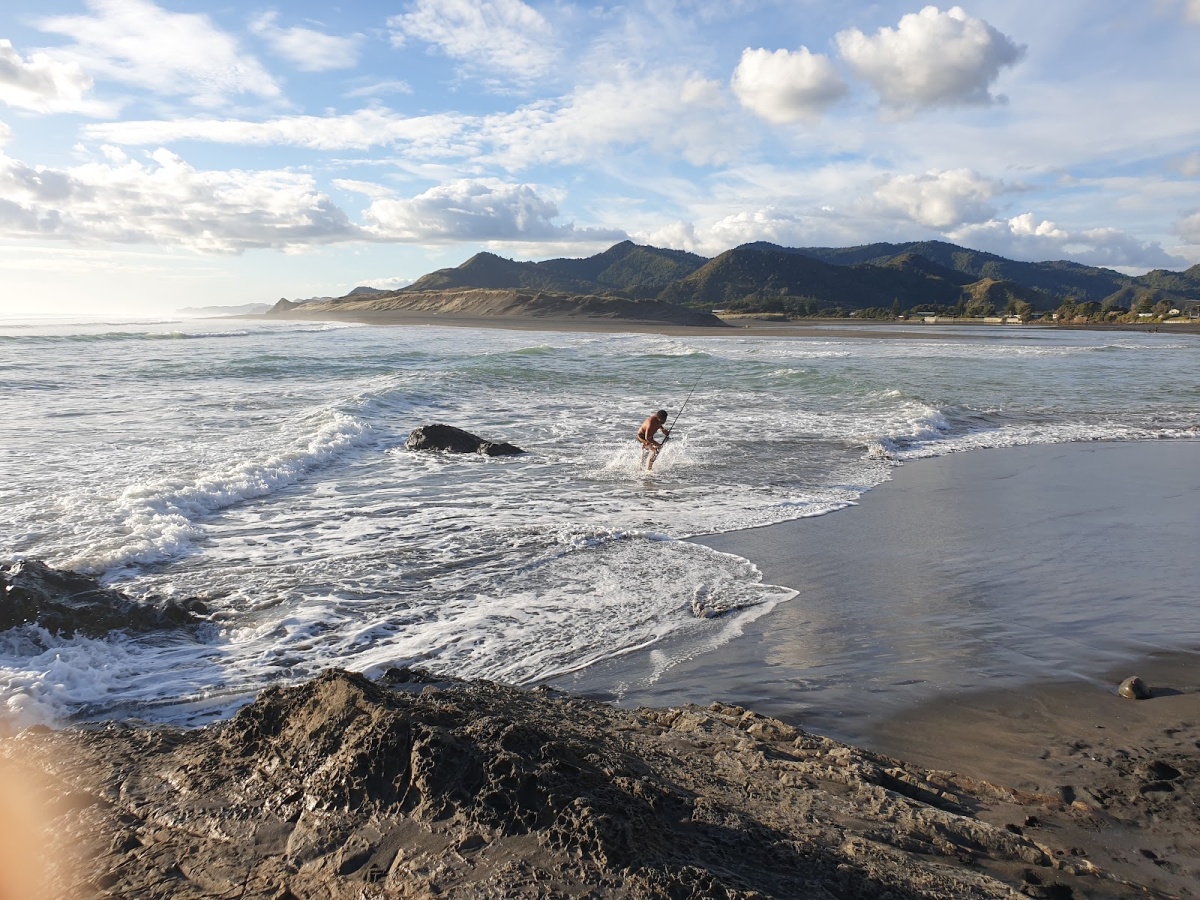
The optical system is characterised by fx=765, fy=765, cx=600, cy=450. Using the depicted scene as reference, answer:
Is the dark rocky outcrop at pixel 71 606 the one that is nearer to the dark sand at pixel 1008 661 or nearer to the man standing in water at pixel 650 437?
the dark sand at pixel 1008 661

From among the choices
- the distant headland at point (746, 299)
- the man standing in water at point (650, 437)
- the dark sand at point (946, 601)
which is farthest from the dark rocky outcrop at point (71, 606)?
the distant headland at point (746, 299)

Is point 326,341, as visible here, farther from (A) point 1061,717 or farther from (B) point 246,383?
(A) point 1061,717

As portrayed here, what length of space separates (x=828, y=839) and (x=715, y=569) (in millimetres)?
4285

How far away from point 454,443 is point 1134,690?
10.2m

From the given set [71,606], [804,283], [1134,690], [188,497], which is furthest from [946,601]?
[804,283]

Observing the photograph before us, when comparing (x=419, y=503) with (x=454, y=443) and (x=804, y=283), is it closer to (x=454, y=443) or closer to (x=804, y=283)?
(x=454, y=443)

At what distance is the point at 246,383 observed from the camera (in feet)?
73.8

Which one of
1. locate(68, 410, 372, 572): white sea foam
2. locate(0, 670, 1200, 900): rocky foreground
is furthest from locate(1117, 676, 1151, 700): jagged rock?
locate(68, 410, 372, 572): white sea foam

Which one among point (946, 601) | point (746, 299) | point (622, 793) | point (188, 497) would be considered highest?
point (746, 299)

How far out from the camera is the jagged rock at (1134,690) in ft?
14.7

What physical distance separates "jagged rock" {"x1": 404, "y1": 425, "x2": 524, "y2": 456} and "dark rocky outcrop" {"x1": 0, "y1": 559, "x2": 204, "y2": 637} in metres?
7.18

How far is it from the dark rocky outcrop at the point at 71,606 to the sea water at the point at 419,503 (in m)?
0.15

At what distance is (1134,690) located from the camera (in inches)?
177

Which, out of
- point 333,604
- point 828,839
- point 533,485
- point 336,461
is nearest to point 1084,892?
point 828,839
